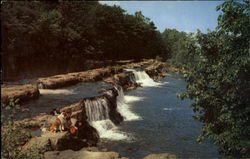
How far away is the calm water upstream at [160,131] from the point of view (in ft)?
51.4

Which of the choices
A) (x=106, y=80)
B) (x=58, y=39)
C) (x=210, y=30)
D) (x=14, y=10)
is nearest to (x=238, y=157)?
(x=210, y=30)

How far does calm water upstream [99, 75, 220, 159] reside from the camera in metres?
15.7

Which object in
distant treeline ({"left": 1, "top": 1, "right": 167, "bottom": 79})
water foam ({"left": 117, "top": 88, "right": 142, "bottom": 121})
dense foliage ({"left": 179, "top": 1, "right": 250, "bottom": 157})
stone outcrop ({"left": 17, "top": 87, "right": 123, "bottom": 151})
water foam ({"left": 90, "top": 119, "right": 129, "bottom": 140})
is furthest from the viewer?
distant treeline ({"left": 1, "top": 1, "right": 167, "bottom": 79})

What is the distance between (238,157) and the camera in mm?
9180

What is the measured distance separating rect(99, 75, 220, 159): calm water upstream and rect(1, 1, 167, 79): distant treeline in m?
18.2

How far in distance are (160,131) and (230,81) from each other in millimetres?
11305

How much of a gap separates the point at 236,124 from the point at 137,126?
472 inches

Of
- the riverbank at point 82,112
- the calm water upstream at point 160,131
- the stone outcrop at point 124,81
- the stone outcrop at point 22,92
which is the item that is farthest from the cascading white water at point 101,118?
the stone outcrop at point 124,81

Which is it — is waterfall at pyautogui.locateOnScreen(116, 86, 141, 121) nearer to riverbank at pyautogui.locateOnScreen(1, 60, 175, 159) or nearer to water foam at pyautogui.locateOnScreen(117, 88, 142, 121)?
water foam at pyautogui.locateOnScreen(117, 88, 142, 121)

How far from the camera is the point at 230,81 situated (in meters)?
→ 8.41

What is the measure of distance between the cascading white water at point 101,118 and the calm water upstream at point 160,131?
0.68 metres

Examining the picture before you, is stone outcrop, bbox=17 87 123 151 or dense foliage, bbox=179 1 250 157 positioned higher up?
dense foliage, bbox=179 1 250 157

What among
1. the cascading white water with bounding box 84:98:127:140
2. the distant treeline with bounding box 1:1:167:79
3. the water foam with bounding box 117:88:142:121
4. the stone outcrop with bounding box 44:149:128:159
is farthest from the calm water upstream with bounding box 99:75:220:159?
the distant treeline with bounding box 1:1:167:79

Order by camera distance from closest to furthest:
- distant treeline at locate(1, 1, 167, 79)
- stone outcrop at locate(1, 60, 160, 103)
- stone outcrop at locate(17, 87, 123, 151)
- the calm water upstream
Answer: stone outcrop at locate(17, 87, 123, 151), the calm water upstream, stone outcrop at locate(1, 60, 160, 103), distant treeline at locate(1, 1, 167, 79)
